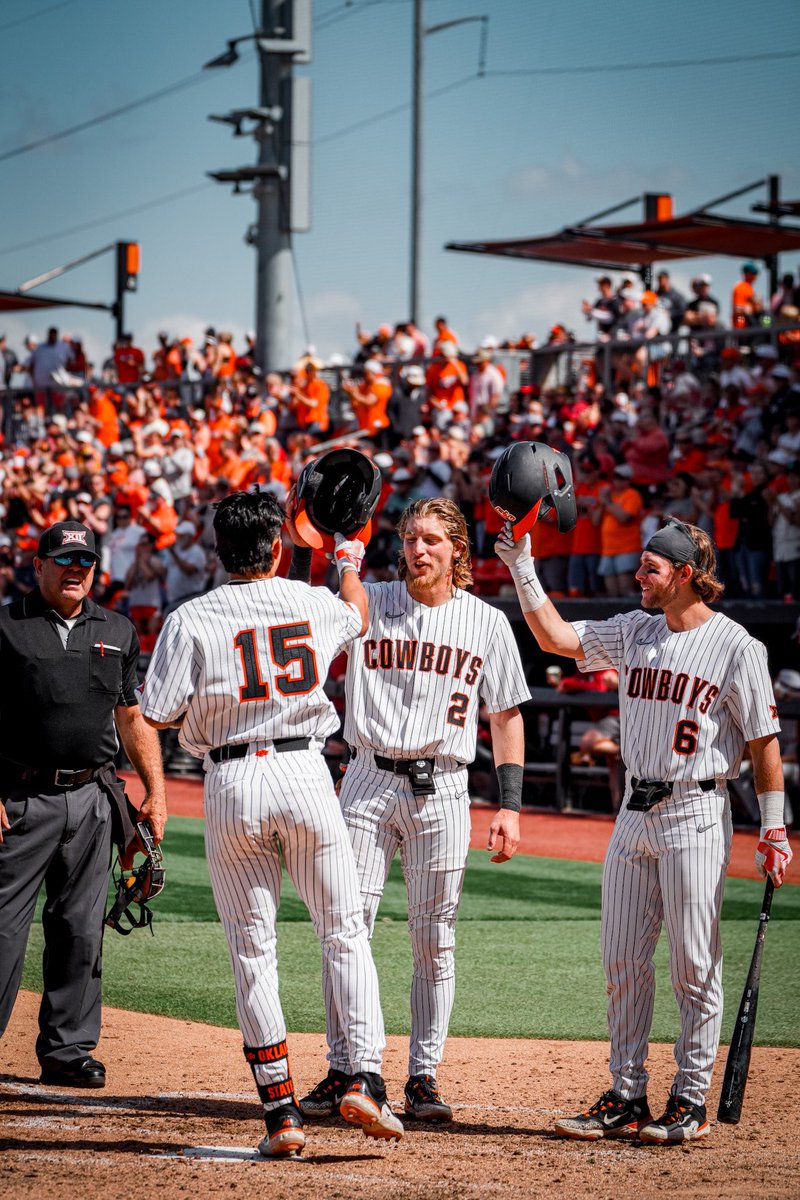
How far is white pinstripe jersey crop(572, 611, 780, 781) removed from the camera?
16.3 ft

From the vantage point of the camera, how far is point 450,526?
208 inches

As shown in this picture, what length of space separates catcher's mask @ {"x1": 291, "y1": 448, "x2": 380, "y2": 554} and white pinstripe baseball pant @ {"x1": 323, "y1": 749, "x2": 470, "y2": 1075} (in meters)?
0.77

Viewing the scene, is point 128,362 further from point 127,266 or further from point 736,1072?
point 736,1072

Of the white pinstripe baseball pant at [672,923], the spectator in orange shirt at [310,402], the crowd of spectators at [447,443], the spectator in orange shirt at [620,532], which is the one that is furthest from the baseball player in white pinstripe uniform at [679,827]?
the spectator in orange shirt at [310,402]

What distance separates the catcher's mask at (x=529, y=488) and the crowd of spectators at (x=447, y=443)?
24.9 ft

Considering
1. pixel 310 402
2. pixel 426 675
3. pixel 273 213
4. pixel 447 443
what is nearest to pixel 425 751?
pixel 426 675

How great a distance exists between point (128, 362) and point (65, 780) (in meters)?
19.9

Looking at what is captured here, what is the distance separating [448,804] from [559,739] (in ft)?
30.0

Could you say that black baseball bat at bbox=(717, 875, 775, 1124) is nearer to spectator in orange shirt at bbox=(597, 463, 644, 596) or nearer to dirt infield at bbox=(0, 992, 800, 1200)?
dirt infield at bbox=(0, 992, 800, 1200)

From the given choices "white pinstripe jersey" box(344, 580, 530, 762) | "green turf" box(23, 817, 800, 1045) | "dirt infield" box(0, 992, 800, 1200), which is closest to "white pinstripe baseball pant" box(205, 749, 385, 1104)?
"dirt infield" box(0, 992, 800, 1200)

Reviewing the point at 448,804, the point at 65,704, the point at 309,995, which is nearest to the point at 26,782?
the point at 65,704

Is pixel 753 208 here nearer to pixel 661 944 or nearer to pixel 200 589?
pixel 200 589

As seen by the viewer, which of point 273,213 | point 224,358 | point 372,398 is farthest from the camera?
point 224,358

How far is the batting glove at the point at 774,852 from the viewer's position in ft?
16.6
